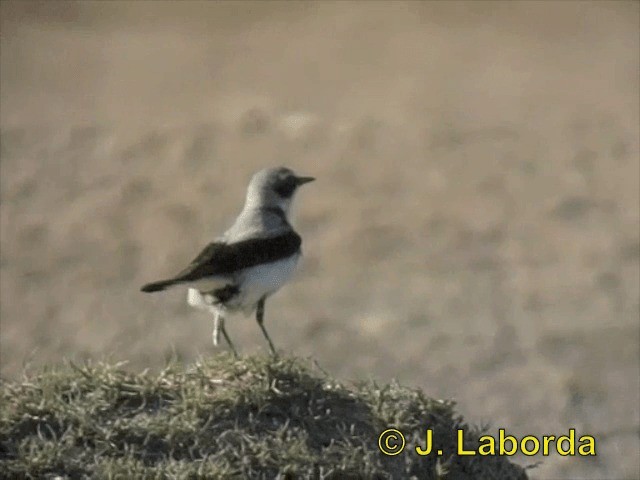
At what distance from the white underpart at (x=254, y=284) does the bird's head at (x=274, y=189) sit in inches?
19.0

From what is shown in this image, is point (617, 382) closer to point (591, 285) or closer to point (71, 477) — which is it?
point (591, 285)

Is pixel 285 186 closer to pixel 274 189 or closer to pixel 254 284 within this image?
pixel 274 189

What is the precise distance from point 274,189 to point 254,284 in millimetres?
769

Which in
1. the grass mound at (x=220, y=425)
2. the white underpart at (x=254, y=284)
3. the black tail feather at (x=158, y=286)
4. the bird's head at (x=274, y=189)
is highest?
the bird's head at (x=274, y=189)

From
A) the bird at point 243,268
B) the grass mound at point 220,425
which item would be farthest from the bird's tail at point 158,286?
the grass mound at point 220,425

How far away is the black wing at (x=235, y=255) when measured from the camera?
22.5 feet

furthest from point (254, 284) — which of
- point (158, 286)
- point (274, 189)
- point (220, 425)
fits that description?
point (220, 425)

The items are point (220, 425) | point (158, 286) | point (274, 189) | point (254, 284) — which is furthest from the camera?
point (274, 189)

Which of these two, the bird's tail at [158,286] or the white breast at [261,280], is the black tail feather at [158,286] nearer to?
the bird's tail at [158,286]

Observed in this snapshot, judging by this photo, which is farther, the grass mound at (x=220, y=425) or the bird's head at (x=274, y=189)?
the bird's head at (x=274, y=189)

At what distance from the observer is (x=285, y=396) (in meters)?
6.31

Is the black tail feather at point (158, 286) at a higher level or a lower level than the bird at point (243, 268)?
lower

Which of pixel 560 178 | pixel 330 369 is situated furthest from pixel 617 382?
pixel 560 178

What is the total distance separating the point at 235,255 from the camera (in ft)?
22.9
